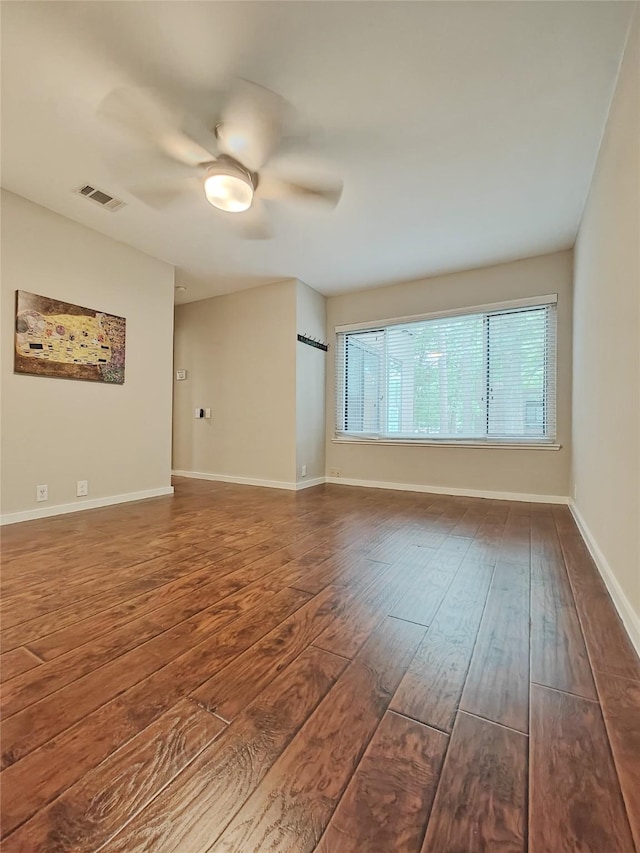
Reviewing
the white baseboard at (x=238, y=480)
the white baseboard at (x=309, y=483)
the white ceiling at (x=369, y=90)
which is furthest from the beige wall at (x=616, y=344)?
the white baseboard at (x=238, y=480)

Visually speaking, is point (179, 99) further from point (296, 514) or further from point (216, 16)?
point (296, 514)

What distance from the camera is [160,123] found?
84.1 inches

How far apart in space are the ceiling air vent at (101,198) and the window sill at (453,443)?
3503 millimetres

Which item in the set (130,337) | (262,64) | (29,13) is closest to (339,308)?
(130,337)

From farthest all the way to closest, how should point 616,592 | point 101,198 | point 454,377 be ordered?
point 454,377 < point 101,198 < point 616,592

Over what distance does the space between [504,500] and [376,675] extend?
133 inches

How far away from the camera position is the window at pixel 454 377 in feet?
13.2

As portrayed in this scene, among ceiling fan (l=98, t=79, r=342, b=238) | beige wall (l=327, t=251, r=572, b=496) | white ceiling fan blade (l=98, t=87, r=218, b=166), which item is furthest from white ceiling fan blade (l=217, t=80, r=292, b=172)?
beige wall (l=327, t=251, r=572, b=496)

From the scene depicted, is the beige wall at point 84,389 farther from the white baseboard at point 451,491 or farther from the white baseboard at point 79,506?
the white baseboard at point 451,491

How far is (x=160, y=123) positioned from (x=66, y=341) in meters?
2.01

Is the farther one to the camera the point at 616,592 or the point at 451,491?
the point at 451,491

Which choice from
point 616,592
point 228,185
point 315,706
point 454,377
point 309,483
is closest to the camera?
point 315,706

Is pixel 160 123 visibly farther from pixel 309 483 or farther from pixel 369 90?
pixel 309 483

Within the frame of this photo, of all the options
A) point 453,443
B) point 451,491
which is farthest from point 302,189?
point 451,491
